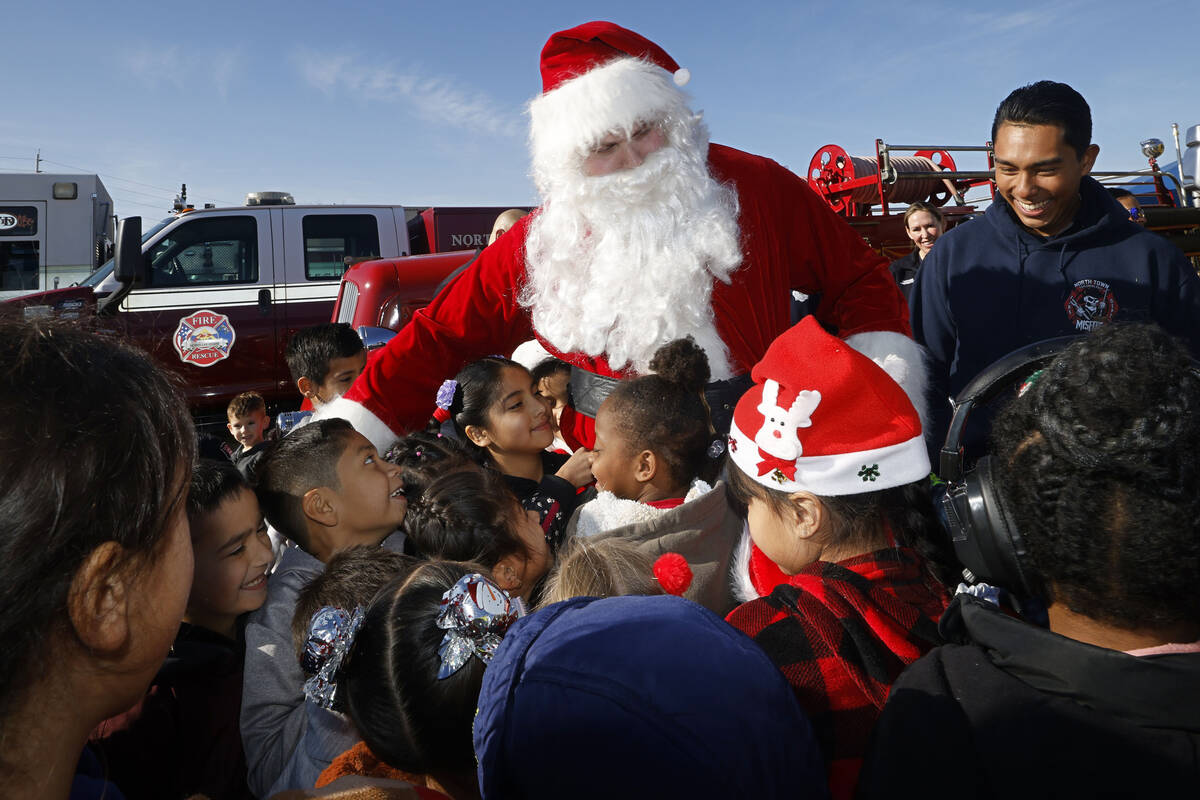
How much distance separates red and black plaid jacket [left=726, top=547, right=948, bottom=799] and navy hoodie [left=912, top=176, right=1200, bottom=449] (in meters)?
1.29

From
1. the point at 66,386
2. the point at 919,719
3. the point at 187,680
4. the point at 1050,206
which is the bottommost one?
the point at 187,680

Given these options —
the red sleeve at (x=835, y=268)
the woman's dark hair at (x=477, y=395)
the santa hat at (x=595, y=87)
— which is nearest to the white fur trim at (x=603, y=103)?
the santa hat at (x=595, y=87)

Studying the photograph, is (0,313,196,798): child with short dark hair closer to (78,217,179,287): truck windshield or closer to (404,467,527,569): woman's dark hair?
(404,467,527,569): woman's dark hair

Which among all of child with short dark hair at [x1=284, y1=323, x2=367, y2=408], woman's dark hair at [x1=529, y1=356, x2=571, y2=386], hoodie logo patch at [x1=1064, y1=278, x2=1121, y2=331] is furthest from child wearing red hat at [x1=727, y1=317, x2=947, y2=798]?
child with short dark hair at [x1=284, y1=323, x2=367, y2=408]

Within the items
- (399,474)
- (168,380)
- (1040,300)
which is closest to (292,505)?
(399,474)

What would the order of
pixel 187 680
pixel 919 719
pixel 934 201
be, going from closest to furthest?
pixel 919 719
pixel 187 680
pixel 934 201

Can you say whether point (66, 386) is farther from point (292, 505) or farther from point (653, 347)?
point (653, 347)

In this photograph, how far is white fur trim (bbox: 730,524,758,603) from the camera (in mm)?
1994

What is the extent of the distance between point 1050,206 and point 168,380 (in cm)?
263

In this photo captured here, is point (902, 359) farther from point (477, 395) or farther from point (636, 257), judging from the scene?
point (477, 395)

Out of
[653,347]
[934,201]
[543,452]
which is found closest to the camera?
[653,347]

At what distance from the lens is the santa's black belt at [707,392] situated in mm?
2715

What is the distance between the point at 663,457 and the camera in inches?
99.1

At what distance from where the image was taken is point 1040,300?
2.66m
